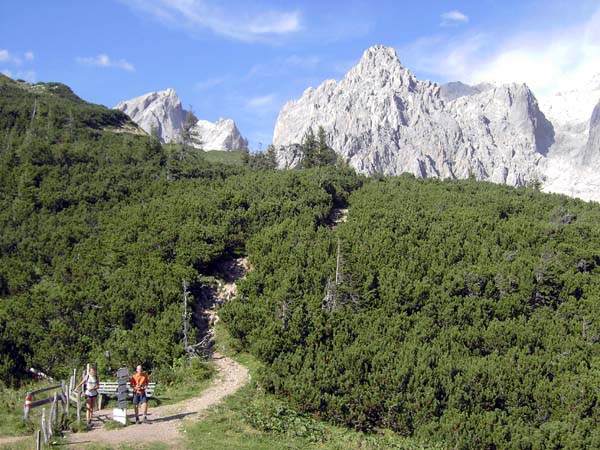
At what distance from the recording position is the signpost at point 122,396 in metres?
14.6

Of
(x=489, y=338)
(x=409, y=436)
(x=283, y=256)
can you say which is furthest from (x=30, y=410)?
(x=489, y=338)

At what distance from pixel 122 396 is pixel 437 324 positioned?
1343 centimetres

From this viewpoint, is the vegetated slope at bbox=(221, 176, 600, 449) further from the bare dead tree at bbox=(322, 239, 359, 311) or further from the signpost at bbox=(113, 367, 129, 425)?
the signpost at bbox=(113, 367, 129, 425)

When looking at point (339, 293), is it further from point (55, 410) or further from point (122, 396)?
point (55, 410)

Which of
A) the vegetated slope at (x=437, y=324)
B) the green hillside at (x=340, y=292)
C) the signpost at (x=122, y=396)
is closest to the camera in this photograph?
the signpost at (x=122, y=396)

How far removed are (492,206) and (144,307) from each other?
24.6 metres

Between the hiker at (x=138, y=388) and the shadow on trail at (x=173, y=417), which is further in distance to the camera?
the shadow on trail at (x=173, y=417)

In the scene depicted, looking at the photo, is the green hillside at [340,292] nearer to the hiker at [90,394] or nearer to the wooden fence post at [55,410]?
the hiker at [90,394]

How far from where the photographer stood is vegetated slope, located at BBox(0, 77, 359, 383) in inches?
868

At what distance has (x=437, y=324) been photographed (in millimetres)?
22781

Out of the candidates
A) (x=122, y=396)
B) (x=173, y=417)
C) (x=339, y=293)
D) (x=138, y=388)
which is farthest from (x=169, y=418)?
(x=339, y=293)

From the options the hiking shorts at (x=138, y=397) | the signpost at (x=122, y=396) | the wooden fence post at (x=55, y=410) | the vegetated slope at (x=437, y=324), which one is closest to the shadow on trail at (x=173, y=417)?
the hiking shorts at (x=138, y=397)

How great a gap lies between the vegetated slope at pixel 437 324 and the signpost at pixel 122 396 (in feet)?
17.2

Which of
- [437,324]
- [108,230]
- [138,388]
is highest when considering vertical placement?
[108,230]
